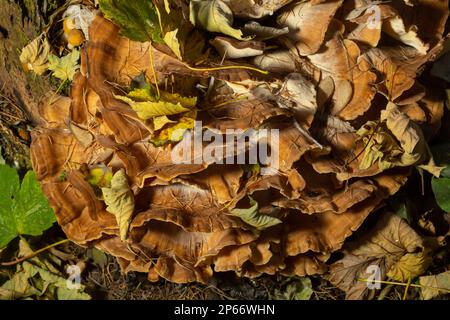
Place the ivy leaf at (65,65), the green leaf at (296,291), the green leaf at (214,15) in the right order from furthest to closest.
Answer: the green leaf at (296,291)
the ivy leaf at (65,65)
the green leaf at (214,15)

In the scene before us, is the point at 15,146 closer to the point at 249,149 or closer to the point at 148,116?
the point at 148,116

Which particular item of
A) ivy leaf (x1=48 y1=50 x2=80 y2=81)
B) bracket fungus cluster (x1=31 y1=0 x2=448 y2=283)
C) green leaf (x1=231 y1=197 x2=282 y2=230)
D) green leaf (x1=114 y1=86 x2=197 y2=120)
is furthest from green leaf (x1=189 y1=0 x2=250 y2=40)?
ivy leaf (x1=48 y1=50 x2=80 y2=81)

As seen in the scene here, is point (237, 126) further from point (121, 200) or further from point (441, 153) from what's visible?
point (441, 153)

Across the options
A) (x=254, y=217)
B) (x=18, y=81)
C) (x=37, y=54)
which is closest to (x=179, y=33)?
(x=254, y=217)

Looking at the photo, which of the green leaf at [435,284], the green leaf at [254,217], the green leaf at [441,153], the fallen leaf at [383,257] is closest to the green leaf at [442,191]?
the green leaf at [441,153]

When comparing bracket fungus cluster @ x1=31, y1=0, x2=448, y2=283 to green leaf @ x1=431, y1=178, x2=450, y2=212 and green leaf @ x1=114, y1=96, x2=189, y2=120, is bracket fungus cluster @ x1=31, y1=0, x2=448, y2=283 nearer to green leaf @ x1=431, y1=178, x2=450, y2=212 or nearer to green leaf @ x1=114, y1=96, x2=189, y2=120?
green leaf @ x1=114, y1=96, x2=189, y2=120

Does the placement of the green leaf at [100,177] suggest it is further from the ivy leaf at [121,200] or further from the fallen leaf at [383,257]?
the fallen leaf at [383,257]

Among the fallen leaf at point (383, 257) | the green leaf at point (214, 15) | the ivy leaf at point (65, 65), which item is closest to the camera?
the green leaf at point (214, 15)
